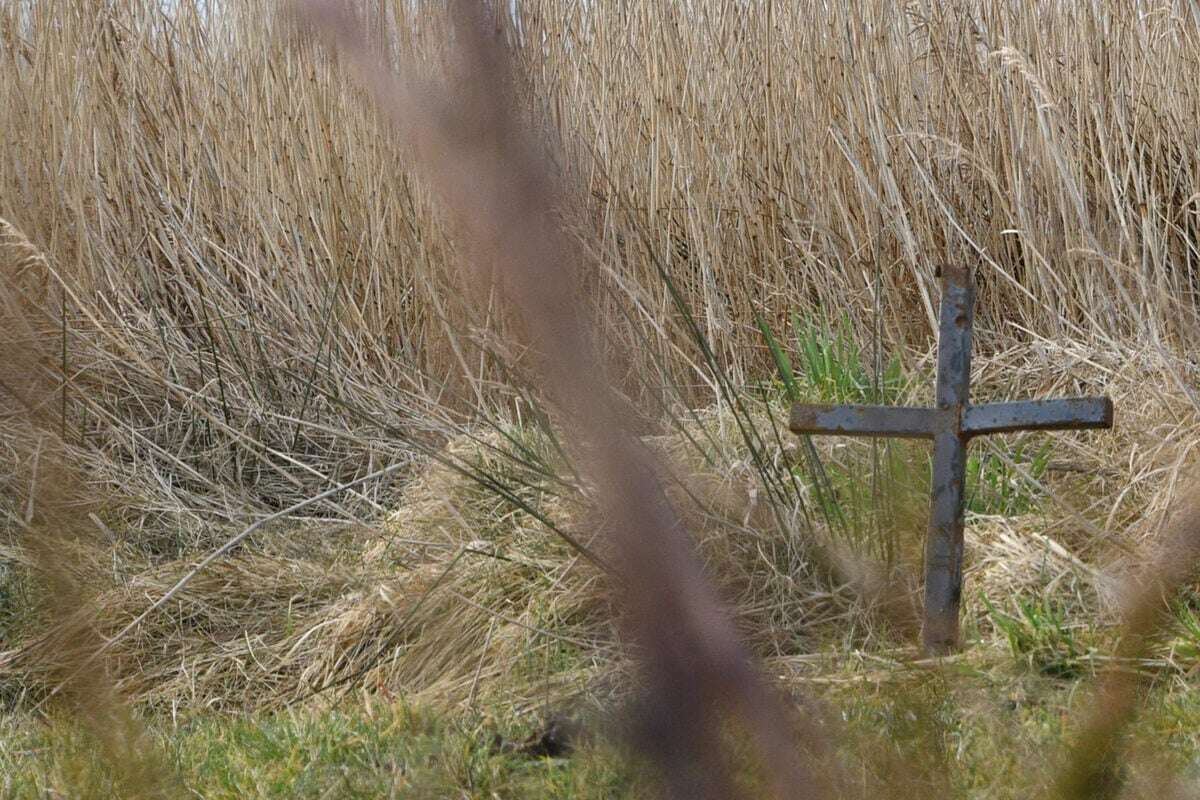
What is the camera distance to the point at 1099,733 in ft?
1.20

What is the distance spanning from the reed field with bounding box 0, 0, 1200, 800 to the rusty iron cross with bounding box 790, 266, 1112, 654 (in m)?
0.14

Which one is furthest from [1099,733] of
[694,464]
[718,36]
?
[718,36]

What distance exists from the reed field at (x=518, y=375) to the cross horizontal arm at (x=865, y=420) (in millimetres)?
177

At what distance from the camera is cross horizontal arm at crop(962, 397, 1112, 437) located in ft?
4.77

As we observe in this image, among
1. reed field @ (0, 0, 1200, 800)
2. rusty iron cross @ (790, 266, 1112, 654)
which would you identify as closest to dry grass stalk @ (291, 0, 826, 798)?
reed field @ (0, 0, 1200, 800)

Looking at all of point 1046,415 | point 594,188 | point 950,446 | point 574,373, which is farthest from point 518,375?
point 574,373

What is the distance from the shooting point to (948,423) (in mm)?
1525

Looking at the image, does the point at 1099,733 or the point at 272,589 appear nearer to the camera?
the point at 1099,733

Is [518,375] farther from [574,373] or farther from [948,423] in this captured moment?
[574,373]

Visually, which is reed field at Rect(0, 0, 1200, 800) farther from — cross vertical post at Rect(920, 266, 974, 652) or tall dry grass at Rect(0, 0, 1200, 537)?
cross vertical post at Rect(920, 266, 974, 652)

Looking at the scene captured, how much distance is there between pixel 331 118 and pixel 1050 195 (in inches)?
70.8

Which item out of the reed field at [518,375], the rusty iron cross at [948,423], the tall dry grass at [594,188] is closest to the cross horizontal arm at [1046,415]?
the rusty iron cross at [948,423]

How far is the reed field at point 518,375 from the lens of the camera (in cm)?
185

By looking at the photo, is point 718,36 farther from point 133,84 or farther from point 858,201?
point 133,84
